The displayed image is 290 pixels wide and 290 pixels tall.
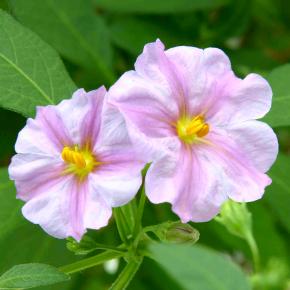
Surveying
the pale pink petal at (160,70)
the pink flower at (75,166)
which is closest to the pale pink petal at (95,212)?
the pink flower at (75,166)

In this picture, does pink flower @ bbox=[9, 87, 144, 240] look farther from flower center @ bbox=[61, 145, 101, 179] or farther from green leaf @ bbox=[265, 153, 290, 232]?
green leaf @ bbox=[265, 153, 290, 232]

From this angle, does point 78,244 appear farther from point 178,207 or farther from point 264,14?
point 264,14

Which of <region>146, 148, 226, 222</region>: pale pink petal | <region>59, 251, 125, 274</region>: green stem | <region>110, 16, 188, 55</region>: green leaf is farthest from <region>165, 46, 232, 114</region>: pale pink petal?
<region>110, 16, 188, 55</region>: green leaf

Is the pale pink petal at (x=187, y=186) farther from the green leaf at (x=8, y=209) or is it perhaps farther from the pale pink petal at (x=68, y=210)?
the green leaf at (x=8, y=209)

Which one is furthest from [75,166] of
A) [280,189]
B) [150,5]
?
[150,5]

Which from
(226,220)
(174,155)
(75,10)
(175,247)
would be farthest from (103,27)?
(175,247)

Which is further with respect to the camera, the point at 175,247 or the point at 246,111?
the point at 246,111

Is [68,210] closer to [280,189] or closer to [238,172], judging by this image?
[238,172]
